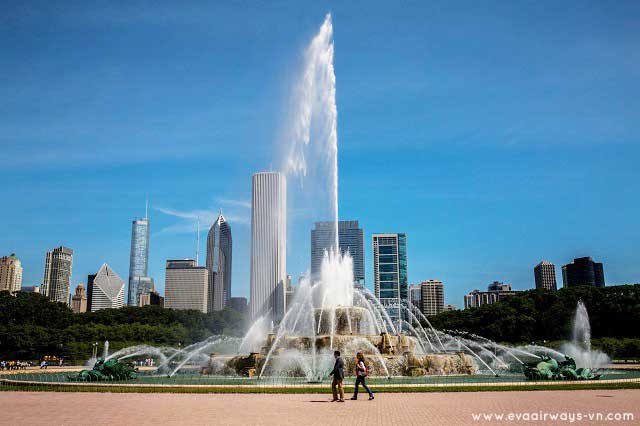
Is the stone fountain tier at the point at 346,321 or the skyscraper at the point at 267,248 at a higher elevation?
the skyscraper at the point at 267,248

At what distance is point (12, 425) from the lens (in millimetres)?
12992

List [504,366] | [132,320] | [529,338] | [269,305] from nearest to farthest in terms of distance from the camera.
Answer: [504,366] → [529,338] → [132,320] → [269,305]

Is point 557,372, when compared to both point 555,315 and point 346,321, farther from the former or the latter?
point 555,315

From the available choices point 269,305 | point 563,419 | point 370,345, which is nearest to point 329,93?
point 370,345

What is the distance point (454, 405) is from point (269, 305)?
542ft

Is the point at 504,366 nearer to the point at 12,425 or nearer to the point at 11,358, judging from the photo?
the point at 12,425

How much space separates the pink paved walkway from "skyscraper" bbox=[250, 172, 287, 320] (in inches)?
5601

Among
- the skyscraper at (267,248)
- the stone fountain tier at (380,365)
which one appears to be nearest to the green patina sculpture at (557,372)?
the stone fountain tier at (380,365)

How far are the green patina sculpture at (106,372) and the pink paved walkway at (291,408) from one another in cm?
673

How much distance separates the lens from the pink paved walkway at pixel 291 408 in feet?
44.8

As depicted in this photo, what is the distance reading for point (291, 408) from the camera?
16.2 metres

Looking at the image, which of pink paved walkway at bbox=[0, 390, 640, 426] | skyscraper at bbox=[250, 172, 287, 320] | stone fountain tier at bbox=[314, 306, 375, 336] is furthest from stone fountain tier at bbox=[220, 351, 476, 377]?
skyscraper at bbox=[250, 172, 287, 320]

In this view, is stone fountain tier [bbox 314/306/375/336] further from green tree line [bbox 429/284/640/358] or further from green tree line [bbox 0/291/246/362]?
green tree line [bbox 429/284/640/358]

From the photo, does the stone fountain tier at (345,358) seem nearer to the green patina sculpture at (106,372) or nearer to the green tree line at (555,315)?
the green patina sculpture at (106,372)
